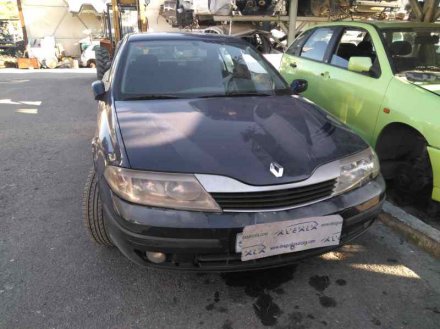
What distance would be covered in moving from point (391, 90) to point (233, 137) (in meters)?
1.81

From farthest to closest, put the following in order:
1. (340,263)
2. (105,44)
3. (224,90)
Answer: (105,44) < (224,90) < (340,263)

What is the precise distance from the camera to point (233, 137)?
7.24 feet

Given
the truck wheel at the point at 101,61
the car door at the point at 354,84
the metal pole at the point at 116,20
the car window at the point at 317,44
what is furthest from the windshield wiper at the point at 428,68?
the metal pole at the point at 116,20

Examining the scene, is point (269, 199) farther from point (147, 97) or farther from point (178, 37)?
point (178, 37)

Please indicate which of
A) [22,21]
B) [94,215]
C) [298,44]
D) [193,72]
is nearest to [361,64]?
[193,72]

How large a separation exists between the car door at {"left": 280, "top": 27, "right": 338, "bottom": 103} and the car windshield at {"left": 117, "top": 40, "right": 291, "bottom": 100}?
121 centimetres

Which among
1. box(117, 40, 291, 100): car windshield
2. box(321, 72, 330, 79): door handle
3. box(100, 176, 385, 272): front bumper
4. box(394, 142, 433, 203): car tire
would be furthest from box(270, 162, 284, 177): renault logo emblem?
box(321, 72, 330, 79): door handle

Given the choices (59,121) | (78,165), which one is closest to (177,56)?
(78,165)

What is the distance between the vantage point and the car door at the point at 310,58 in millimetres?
4419

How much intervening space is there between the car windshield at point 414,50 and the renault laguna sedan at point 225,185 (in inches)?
55.9

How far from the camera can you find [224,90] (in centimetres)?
295

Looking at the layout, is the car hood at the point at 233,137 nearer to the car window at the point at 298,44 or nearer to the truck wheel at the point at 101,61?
the car window at the point at 298,44

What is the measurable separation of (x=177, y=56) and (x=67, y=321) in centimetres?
217

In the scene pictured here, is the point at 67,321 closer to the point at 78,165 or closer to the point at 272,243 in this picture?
the point at 272,243
